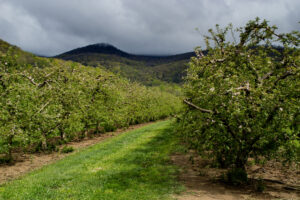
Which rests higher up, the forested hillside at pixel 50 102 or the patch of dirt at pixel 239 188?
the forested hillside at pixel 50 102

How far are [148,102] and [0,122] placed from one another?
41625 mm

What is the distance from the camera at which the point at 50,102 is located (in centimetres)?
2120

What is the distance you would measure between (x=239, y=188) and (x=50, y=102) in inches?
723

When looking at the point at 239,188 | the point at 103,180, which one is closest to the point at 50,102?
the point at 103,180

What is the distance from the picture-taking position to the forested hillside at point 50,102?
656 inches

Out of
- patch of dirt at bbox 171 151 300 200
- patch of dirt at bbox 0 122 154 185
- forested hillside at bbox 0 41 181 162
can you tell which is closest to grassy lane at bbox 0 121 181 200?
patch of dirt at bbox 171 151 300 200

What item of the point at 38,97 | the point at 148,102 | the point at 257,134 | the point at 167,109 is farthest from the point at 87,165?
the point at 167,109

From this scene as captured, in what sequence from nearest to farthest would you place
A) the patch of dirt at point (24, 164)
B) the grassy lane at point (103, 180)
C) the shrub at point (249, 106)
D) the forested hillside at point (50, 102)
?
the shrub at point (249, 106) → the grassy lane at point (103, 180) → the patch of dirt at point (24, 164) → the forested hillside at point (50, 102)

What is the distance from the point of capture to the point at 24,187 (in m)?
10.7

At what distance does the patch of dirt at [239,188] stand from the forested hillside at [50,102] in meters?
6.32

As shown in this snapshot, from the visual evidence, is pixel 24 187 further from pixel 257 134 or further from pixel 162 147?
pixel 162 147

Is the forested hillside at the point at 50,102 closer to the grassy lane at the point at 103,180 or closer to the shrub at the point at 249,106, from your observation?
the grassy lane at the point at 103,180

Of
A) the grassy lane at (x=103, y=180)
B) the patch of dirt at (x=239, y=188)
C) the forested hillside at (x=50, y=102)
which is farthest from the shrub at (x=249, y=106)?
the forested hillside at (x=50, y=102)

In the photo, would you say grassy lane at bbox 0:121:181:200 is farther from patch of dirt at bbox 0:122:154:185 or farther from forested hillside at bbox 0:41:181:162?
forested hillside at bbox 0:41:181:162
